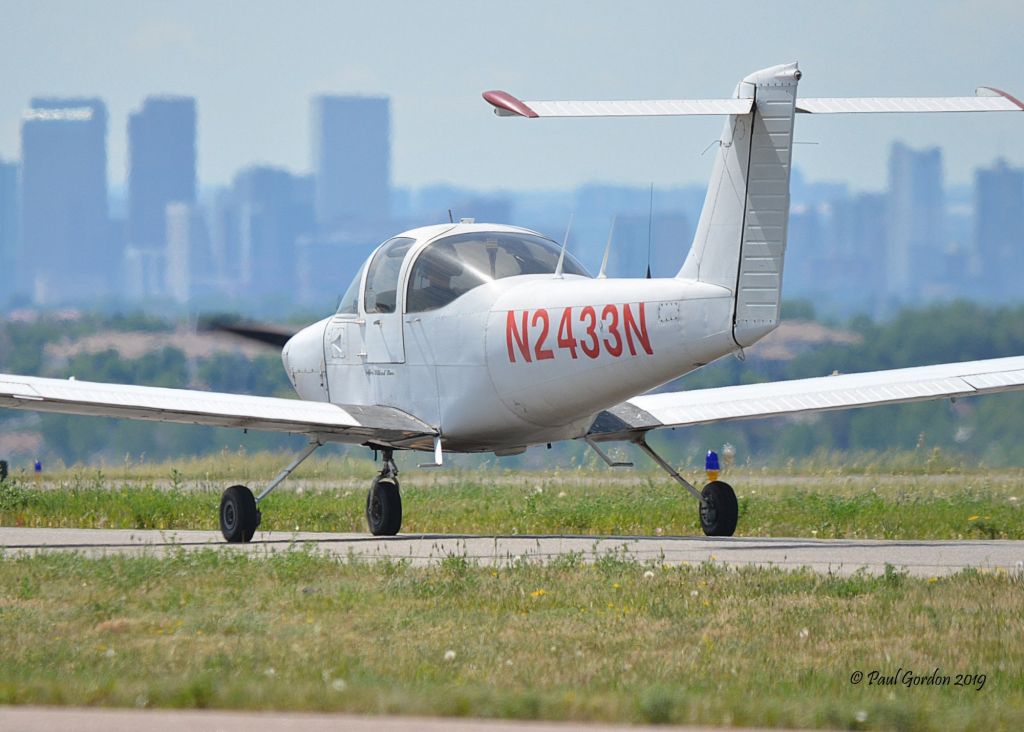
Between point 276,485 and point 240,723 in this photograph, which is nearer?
point 240,723

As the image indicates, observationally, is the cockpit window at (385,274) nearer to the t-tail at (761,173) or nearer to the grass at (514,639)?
the t-tail at (761,173)

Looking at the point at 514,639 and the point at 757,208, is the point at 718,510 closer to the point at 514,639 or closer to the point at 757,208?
the point at 757,208

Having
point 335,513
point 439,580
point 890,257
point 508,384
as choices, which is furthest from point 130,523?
point 890,257

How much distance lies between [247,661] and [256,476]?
69.9ft

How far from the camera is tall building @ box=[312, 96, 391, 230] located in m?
129

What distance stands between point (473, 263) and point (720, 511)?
3.46m

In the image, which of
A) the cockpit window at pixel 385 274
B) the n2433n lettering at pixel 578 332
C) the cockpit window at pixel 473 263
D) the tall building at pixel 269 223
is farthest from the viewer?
the tall building at pixel 269 223

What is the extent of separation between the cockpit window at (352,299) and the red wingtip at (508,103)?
5.58 meters

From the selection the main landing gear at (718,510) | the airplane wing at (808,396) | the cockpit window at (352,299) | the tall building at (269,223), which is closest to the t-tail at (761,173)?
the airplane wing at (808,396)

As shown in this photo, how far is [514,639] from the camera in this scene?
30.1 feet

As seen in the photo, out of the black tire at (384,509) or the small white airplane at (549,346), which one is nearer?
the small white airplane at (549,346)

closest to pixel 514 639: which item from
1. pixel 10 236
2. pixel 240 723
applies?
pixel 240 723

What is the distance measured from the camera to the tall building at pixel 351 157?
129m

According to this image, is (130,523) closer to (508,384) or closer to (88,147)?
(508,384)
